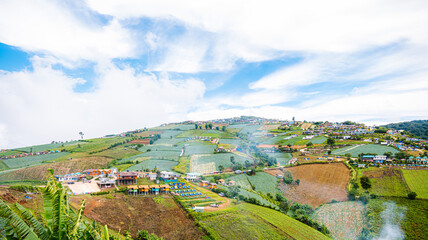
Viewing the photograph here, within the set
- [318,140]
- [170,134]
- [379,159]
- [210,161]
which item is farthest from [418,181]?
[170,134]

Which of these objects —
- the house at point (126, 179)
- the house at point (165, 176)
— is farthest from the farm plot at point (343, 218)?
the house at point (126, 179)

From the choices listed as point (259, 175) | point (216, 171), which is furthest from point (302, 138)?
point (216, 171)

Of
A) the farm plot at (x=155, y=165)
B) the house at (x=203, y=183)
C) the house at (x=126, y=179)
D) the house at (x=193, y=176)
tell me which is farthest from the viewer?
the farm plot at (x=155, y=165)

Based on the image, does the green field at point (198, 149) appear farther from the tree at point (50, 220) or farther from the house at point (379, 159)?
the tree at point (50, 220)

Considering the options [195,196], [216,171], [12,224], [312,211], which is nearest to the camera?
[12,224]

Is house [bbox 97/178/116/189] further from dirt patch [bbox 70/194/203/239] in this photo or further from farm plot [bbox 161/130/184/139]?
farm plot [bbox 161/130/184/139]

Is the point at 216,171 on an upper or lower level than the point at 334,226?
upper

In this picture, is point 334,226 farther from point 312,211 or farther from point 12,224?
point 12,224
